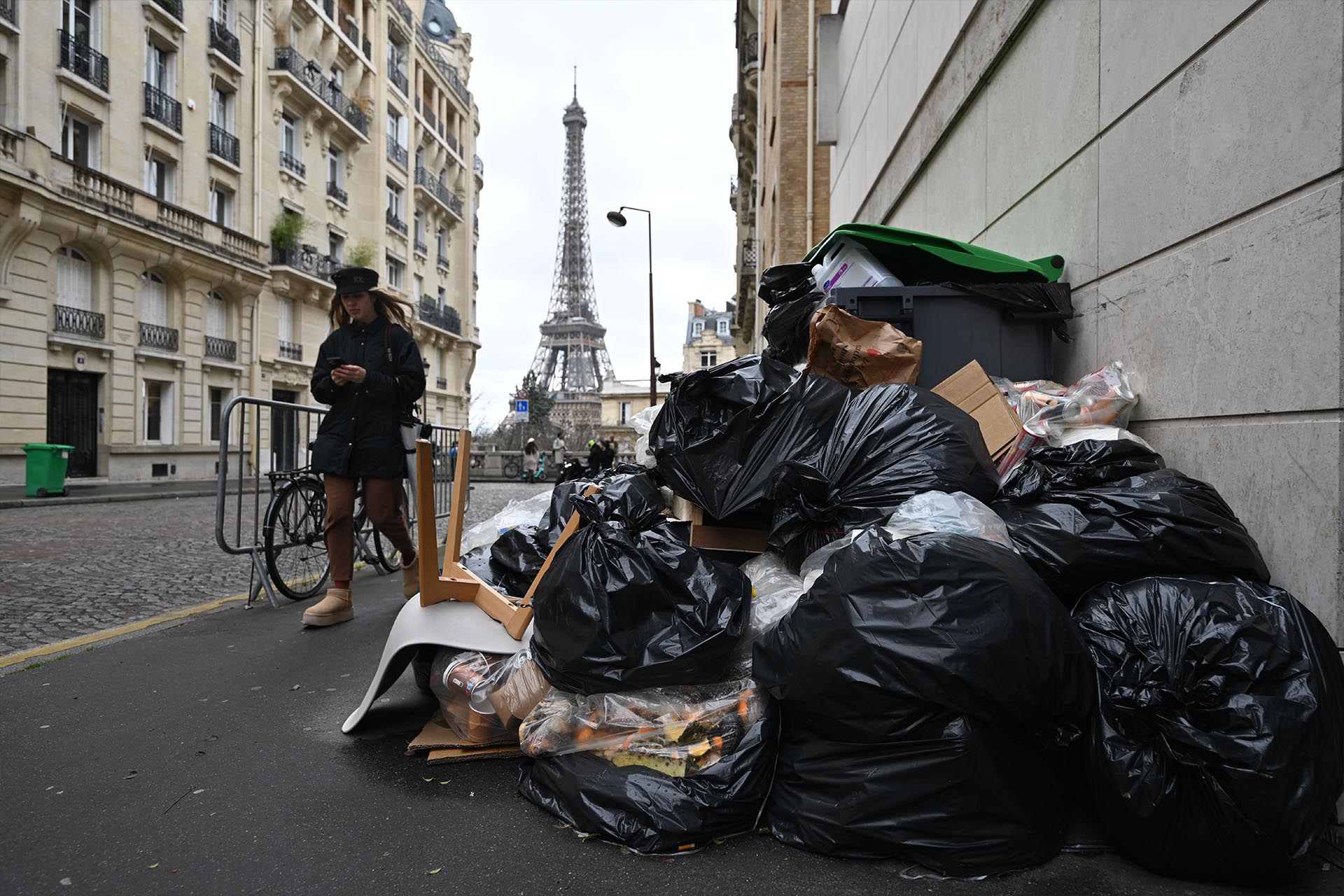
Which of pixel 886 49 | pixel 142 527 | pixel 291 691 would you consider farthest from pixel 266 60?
pixel 291 691

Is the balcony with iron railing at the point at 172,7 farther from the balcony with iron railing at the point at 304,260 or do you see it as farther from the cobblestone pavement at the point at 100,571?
the cobblestone pavement at the point at 100,571

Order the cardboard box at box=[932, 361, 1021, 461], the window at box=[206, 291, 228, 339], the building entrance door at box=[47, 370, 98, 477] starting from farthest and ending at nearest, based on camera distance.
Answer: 1. the window at box=[206, 291, 228, 339]
2. the building entrance door at box=[47, 370, 98, 477]
3. the cardboard box at box=[932, 361, 1021, 461]

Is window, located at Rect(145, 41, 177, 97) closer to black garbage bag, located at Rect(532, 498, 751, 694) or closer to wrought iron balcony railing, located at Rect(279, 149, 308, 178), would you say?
wrought iron balcony railing, located at Rect(279, 149, 308, 178)

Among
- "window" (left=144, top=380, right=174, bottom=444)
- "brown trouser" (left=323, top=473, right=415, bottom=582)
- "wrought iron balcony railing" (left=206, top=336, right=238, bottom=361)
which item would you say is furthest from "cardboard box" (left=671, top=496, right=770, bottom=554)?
"wrought iron balcony railing" (left=206, top=336, right=238, bottom=361)

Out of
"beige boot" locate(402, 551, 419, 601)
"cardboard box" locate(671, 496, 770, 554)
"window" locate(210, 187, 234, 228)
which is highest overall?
"window" locate(210, 187, 234, 228)

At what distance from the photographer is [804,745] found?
1.81 m

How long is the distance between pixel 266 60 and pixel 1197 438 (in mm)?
27740

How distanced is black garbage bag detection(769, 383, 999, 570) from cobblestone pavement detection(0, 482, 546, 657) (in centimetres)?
346

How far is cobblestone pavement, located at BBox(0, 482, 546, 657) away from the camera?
3.98 metres

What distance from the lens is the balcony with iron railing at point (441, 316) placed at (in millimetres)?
33281

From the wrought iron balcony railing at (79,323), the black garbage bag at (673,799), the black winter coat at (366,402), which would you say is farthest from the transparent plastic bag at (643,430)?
the wrought iron balcony railing at (79,323)

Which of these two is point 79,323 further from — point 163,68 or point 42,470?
point 163,68

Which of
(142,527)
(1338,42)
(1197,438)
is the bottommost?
(142,527)

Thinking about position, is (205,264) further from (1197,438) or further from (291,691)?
(1197,438)
